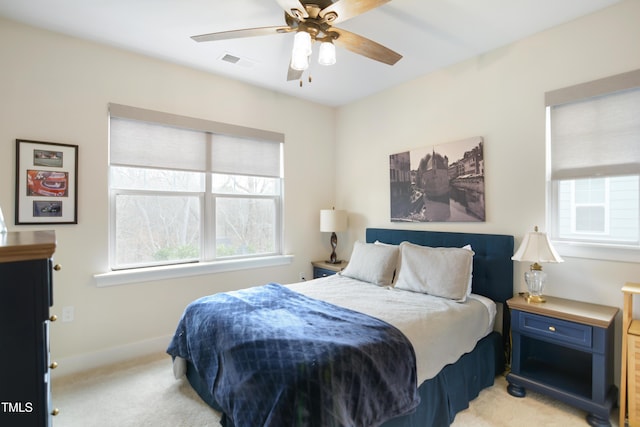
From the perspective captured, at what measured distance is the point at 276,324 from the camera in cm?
191

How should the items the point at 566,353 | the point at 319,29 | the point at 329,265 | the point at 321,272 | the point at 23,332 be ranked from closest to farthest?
1. the point at 23,332
2. the point at 319,29
3. the point at 566,353
4. the point at 329,265
5. the point at 321,272

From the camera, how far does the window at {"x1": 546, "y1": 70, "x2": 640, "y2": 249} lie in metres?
2.21

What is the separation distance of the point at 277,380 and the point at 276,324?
1.57ft

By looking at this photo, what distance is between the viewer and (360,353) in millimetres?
1610

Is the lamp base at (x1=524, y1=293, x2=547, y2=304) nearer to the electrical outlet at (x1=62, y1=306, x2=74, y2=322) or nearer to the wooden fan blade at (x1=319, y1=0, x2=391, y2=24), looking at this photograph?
the wooden fan blade at (x1=319, y1=0, x2=391, y2=24)

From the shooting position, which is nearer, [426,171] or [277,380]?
[277,380]

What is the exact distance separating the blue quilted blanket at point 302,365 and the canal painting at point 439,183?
1630 millimetres

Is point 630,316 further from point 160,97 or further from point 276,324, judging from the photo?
point 160,97

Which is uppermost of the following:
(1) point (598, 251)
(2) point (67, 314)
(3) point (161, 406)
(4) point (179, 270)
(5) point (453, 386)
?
(1) point (598, 251)

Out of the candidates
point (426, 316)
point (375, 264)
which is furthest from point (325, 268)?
point (426, 316)

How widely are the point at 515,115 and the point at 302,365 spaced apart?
268 cm

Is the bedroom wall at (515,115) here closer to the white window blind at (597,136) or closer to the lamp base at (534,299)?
the white window blind at (597,136)

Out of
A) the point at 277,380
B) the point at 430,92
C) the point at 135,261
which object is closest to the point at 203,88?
the point at 135,261

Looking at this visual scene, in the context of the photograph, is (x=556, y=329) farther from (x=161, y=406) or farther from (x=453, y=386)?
(x=161, y=406)
